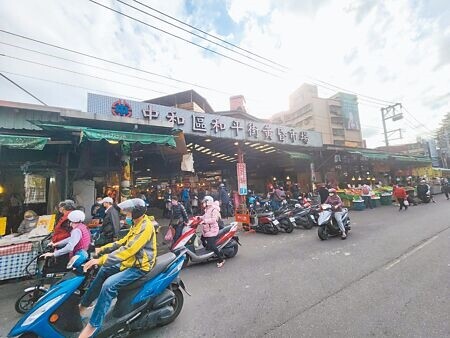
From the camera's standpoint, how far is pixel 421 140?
3875cm

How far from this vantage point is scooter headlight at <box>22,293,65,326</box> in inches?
96.7

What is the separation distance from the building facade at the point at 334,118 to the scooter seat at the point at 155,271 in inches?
1823

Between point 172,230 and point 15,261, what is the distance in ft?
12.7

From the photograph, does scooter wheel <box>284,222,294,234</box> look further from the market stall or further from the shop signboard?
the market stall

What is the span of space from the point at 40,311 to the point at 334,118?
51955 mm

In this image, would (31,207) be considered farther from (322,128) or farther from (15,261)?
(322,128)

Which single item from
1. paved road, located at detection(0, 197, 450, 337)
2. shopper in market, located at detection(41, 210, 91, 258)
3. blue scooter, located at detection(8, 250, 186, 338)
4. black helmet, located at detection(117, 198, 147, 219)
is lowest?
paved road, located at detection(0, 197, 450, 337)

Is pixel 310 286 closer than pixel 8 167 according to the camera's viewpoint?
Yes

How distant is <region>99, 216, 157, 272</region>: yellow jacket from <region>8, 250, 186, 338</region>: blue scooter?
220 millimetres

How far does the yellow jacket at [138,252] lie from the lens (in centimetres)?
286

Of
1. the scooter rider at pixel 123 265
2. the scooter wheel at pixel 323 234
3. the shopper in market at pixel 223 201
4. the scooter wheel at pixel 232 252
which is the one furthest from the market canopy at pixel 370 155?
the scooter rider at pixel 123 265

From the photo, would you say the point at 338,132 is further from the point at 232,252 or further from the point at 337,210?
the point at 232,252

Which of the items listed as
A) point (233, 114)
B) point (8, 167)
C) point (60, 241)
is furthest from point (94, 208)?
point (233, 114)

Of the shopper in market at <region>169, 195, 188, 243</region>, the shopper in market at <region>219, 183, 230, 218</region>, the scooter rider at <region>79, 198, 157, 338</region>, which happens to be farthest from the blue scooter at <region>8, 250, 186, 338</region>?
the shopper in market at <region>219, 183, 230, 218</region>
